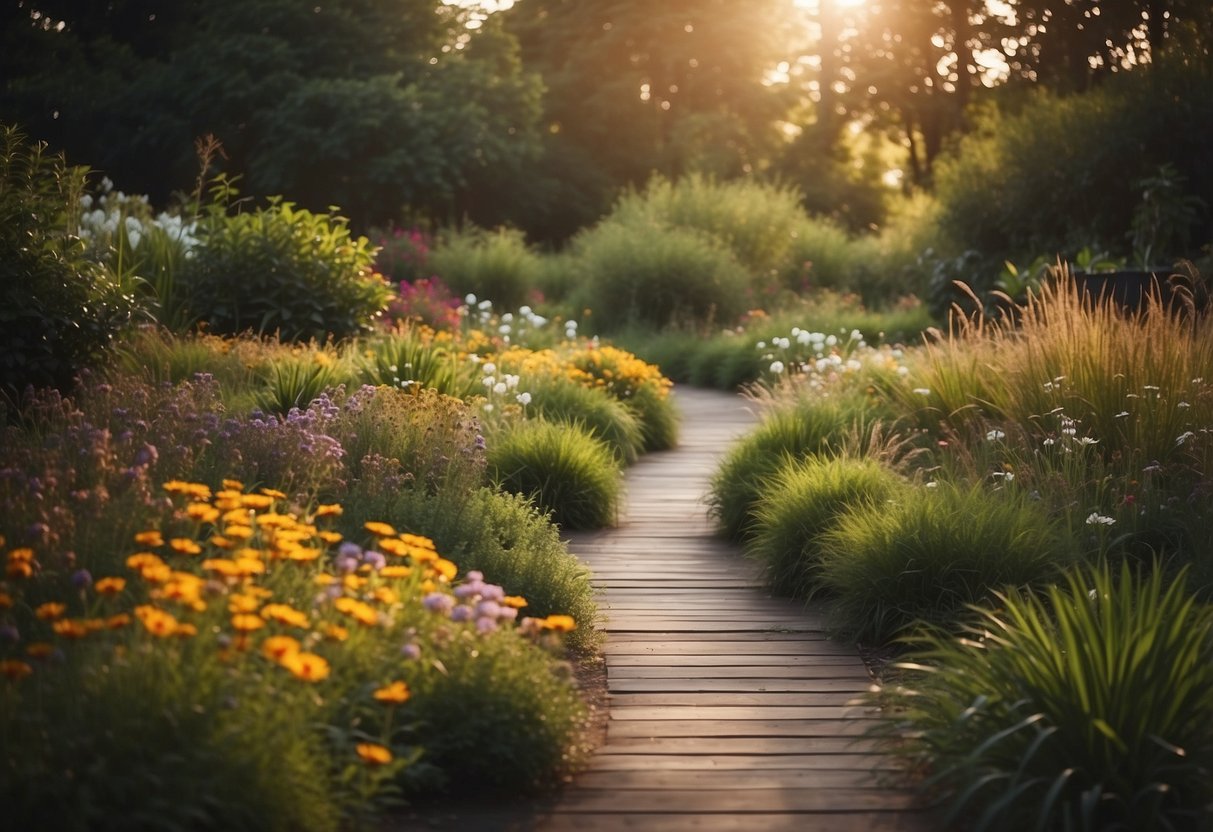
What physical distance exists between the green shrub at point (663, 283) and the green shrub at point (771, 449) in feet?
33.7

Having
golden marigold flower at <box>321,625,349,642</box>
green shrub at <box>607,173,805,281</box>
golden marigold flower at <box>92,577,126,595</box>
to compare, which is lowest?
golden marigold flower at <box>321,625,349,642</box>

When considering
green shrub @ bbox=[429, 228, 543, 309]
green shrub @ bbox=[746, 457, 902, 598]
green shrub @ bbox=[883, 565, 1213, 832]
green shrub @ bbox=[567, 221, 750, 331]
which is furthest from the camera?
green shrub @ bbox=[429, 228, 543, 309]

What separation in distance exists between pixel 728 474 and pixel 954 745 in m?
4.05

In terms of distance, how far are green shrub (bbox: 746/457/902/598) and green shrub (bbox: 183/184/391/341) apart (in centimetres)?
540

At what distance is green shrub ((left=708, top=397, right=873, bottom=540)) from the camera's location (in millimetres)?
7160

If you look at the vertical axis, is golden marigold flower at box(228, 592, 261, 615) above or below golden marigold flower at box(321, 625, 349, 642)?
above

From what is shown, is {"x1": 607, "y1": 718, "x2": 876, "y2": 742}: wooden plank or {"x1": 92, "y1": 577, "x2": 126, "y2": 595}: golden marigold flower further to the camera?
{"x1": 607, "y1": 718, "x2": 876, "y2": 742}: wooden plank

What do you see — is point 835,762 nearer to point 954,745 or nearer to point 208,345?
point 954,745

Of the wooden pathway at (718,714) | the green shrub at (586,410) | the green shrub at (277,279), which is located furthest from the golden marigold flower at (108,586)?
the green shrub at (277,279)

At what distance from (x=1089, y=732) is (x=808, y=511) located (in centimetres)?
279

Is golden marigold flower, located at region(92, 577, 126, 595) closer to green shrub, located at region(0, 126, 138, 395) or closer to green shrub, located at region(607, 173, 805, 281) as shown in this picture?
green shrub, located at region(0, 126, 138, 395)

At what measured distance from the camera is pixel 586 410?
9219 millimetres

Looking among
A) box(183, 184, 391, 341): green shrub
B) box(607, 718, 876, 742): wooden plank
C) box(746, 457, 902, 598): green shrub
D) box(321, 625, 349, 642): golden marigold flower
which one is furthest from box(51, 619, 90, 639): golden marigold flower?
box(183, 184, 391, 341): green shrub

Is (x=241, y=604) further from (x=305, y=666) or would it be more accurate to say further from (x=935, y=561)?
(x=935, y=561)
